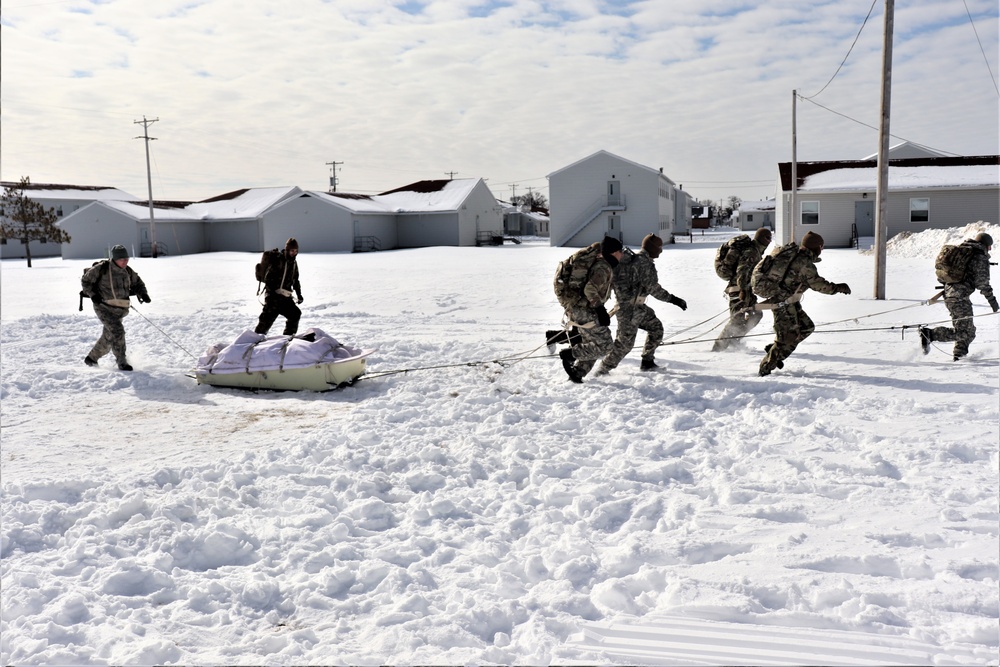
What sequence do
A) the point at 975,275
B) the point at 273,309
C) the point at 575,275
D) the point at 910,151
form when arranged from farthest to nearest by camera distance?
the point at 910,151
the point at 273,309
the point at 975,275
the point at 575,275

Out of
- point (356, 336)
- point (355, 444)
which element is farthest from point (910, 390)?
point (356, 336)

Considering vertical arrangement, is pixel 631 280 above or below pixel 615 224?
below

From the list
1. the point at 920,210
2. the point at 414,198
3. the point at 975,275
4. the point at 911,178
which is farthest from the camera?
the point at 414,198

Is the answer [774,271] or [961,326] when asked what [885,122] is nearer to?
[961,326]

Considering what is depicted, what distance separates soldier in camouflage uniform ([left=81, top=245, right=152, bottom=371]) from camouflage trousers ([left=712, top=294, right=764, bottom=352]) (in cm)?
755

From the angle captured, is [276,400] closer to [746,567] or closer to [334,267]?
[746,567]

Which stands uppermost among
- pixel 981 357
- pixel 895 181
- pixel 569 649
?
pixel 895 181

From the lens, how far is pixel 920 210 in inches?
1321

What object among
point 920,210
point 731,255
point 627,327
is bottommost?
point 627,327

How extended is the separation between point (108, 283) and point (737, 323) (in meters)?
8.14

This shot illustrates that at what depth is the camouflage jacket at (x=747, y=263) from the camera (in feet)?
A: 33.8

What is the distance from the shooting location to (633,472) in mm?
5648

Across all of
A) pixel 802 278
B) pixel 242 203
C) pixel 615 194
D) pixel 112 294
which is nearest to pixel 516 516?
pixel 802 278

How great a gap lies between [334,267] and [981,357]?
917 inches
